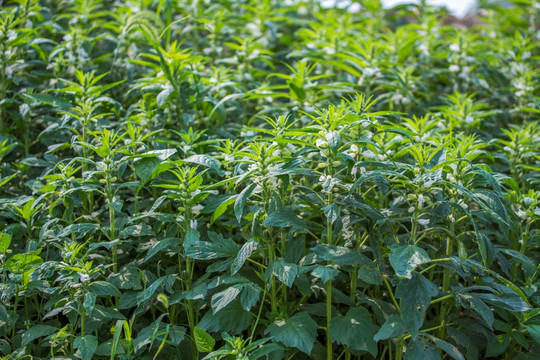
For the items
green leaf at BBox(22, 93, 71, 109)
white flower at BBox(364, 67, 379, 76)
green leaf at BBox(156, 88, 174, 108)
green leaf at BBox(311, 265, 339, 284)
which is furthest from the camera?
white flower at BBox(364, 67, 379, 76)

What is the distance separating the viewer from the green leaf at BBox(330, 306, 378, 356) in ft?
6.58

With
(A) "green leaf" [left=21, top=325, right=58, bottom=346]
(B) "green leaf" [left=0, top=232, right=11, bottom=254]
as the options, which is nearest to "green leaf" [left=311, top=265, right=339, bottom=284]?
(A) "green leaf" [left=21, top=325, right=58, bottom=346]

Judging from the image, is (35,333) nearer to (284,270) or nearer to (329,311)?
(284,270)

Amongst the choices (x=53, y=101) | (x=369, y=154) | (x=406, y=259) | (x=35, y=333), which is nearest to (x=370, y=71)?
(x=369, y=154)

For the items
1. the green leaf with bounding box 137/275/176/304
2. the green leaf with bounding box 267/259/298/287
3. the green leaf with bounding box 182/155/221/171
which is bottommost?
the green leaf with bounding box 137/275/176/304

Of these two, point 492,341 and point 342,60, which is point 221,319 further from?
point 342,60

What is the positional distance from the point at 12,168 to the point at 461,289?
254 centimetres

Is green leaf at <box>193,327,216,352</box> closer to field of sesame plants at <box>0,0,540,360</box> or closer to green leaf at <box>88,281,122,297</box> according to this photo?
field of sesame plants at <box>0,0,540,360</box>

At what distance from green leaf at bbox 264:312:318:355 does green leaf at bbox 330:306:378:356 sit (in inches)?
3.6

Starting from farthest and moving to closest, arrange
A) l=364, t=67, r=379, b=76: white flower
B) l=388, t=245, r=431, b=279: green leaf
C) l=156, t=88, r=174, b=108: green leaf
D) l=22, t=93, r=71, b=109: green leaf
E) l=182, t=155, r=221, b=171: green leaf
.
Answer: l=364, t=67, r=379, b=76: white flower → l=22, t=93, r=71, b=109: green leaf → l=156, t=88, r=174, b=108: green leaf → l=182, t=155, r=221, b=171: green leaf → l=388, t=245, r=431, b=279: green leaf

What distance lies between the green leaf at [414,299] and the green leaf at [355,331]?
7.9 inches

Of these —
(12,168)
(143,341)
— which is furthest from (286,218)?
(12,168)

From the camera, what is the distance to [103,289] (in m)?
2.12

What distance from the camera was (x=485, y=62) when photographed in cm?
421
